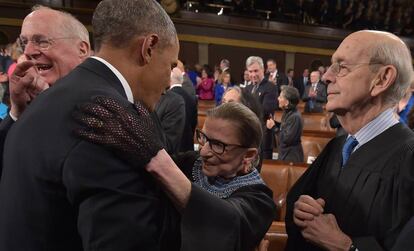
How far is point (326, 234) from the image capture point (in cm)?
149

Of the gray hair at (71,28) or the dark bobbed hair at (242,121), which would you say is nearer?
the dark bobbed hair at (242,121)

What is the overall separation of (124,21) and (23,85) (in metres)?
0.90

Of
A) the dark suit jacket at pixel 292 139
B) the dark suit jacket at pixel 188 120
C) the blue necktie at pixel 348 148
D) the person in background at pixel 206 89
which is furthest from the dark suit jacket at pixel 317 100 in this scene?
the blue necktie at pixel 348 148

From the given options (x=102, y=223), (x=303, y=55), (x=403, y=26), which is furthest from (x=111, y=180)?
(x=403, y=26)

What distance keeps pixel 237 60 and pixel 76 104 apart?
13.0 m

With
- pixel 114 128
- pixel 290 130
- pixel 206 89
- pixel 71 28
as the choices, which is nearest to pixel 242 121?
pixel 114 128

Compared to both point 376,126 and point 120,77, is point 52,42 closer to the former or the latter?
point 120,77

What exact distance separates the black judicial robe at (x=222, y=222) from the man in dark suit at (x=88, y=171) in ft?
0.37

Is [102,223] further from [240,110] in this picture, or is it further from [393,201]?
[393,201]

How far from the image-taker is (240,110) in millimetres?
1621

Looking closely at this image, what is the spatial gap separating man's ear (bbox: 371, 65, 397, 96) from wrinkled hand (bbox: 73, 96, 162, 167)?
0.93 metres

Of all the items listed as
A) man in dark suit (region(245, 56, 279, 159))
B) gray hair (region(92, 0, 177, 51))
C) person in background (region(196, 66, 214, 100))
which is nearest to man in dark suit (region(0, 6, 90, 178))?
gray hair (region(92, 0, 177, 51))

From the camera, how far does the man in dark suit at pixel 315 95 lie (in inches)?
292

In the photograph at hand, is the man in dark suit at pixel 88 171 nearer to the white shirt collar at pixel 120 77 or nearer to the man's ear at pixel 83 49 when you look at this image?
the white shirt collar at pixel 120 77
